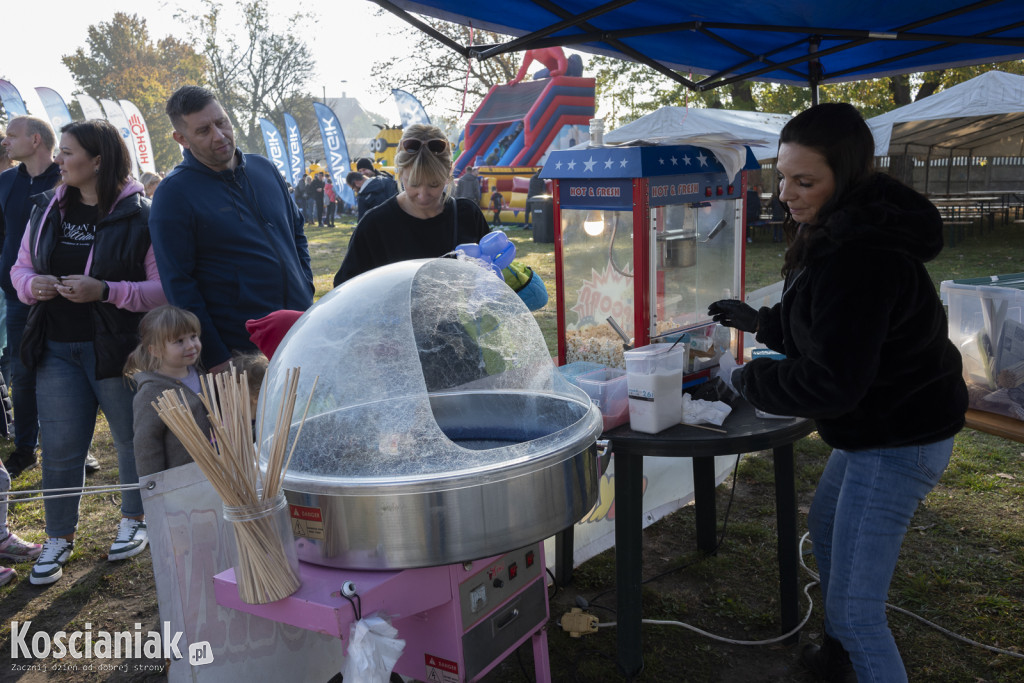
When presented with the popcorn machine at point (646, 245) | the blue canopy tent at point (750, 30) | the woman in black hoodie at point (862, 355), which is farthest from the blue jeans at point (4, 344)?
the woman in black hoodie at point (862, 355)

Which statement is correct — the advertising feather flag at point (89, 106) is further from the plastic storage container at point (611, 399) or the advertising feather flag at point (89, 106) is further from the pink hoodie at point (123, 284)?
the plastic storage container at point (611, 399)

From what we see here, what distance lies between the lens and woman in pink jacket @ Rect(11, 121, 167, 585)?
305 centimetres

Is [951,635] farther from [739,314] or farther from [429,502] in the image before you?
[429,502]

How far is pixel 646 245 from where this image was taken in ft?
8.39

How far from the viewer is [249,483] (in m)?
1.36

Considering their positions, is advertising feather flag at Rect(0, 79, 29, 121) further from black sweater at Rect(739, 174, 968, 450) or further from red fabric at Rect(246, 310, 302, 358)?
black sweater at Rect(739, 174, 968, 450)

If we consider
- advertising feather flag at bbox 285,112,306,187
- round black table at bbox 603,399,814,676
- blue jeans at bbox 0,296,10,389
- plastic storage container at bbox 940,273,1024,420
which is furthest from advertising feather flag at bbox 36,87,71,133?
plastic storage container at bbox 940,273,1024,420

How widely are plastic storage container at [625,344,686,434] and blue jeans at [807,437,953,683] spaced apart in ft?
1.68

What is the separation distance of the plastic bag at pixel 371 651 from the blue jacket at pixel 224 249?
1.71 metres

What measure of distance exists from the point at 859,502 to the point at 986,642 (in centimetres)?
130

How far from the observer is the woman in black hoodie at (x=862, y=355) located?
1619mm

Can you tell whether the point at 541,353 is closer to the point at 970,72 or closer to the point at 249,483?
the point at 249,483

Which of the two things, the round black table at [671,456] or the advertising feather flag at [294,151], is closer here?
the round black table at [671,456]

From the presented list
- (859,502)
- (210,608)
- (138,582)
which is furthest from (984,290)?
(138,582)
